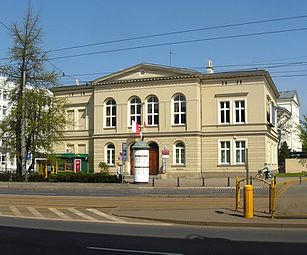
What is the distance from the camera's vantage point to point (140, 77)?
5572 cm

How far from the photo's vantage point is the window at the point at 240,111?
173 feet

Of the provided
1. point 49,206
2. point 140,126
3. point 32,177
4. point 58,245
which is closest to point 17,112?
point 32,177

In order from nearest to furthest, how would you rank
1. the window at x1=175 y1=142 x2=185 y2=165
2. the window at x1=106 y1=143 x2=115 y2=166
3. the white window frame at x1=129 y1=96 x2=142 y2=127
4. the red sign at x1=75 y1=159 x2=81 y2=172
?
1. the window at x1=175 y1=142 x2=185 y2=165
2. the red sign at x1=75 y1=159 x2=81 y2=172
3. the white window frame at x1=129 y1=96 x2=142 y2=127
4. the window at x1=106 y1=143 x2=115 y2=166

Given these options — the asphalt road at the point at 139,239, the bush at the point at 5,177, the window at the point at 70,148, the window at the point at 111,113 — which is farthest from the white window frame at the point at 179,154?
the asphalt road at the point at 139,239

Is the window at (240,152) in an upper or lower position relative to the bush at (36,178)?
upper

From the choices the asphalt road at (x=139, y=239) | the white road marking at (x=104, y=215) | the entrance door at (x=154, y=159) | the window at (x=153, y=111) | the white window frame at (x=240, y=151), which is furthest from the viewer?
the window at (x=153, y=111)

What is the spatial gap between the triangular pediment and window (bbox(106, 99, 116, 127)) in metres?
2.76

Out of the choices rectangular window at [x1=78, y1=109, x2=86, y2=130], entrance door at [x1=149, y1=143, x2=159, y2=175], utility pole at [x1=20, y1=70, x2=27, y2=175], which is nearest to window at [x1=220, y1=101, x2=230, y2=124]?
entrance door at [x1=149, y1=143, x2=159, y2=175]

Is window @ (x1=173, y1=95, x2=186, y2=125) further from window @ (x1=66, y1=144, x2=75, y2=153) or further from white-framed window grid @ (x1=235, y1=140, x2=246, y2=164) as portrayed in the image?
window @ (x1=66, y1=144, x2=75, y2=153)

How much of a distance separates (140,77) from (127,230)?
142 ft

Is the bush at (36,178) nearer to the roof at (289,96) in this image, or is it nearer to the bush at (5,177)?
the bush at (5,177)

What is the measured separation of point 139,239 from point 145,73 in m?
45.1

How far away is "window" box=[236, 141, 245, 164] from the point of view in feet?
171

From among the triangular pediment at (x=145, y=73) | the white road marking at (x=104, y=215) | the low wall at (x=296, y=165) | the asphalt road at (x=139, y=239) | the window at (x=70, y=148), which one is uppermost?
the triangular pediment at (x=145, y=73)
